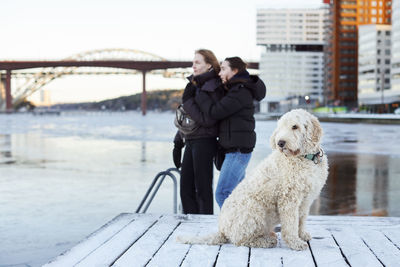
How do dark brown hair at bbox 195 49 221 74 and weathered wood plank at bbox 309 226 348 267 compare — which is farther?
dark brown hair at bbox 195 49 221 74

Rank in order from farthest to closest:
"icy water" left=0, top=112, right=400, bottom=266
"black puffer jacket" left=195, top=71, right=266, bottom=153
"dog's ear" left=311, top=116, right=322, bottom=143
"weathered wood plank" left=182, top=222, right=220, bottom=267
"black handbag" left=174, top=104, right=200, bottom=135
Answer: "icy water" left=0, top=112, right=400, bottom=266
"black handbag" left=174, top=104, right=200, bottom=135
"black puffer jacket" left=195, top=71, right=266, bottom=153
"dog's ear" left=311, top=116, right=322, bottom=143
"weathered wood plank" left=182, top=222, right=220, bottom=267

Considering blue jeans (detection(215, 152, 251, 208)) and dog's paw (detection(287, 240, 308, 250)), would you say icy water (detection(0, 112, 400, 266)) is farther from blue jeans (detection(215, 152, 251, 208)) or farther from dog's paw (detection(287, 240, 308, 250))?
dog's paw (detection(287, 240, 308, 250))

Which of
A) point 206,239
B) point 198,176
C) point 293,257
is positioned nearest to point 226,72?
point 198,176

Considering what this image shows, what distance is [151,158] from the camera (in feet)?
51.1

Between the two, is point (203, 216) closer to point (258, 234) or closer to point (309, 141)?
point (258, 234)

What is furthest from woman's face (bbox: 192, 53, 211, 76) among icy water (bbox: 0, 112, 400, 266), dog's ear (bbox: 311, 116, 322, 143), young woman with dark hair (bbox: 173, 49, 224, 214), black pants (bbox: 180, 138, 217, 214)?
icy water (bbox: 0, 112, 400, 266)

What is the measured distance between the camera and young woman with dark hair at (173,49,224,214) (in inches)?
179

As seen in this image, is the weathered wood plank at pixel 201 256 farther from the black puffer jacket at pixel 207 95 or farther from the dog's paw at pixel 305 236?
the black puffer jacket at pixel 207 95

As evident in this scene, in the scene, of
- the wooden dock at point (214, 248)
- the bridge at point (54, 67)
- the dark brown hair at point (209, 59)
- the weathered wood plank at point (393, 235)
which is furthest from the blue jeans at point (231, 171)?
the bridge at point (54, 67)

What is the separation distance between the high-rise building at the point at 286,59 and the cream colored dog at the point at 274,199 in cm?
13546

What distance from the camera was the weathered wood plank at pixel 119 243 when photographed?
3.39m

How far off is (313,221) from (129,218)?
158 cm

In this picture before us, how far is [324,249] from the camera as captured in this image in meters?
3.70

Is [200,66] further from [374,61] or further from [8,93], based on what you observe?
[374,61]
